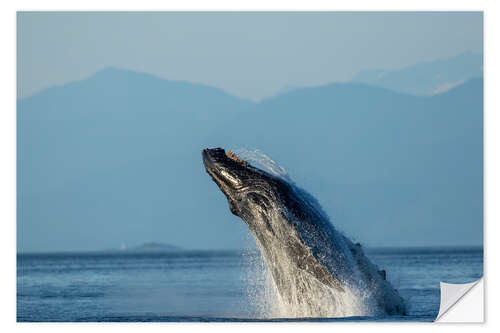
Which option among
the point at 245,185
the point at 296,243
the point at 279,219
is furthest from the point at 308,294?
the point at 245,185

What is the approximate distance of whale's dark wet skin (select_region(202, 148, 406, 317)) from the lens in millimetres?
14258

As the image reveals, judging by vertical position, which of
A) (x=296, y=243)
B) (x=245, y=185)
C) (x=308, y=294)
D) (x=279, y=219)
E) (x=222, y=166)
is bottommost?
(x=308, y=294)

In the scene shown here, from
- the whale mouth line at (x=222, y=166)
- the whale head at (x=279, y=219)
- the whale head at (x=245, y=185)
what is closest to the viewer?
the whale head at (x=279, y=219)

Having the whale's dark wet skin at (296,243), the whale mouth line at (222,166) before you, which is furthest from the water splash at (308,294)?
the whale mouth line at (222,166)

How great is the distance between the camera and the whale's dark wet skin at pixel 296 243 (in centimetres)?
1426

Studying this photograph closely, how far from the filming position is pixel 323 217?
47.6 ft

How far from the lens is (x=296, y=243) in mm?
14211

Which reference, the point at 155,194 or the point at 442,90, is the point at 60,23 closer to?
the point at 442,90

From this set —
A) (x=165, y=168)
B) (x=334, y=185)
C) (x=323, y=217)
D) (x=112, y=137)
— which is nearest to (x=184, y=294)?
(x=323, y=217)

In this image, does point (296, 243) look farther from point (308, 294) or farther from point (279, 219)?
point (308, 294)

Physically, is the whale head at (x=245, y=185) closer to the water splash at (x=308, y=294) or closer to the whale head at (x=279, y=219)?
the whale head at (x=279, y=219)

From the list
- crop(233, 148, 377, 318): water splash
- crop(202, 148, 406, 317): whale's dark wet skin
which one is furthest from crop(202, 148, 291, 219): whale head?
crop(233, 148, 377, 318): water splash

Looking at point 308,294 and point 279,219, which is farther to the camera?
point 308,294
